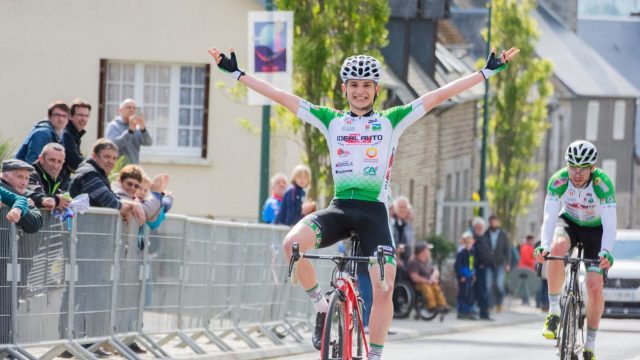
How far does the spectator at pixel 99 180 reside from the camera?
14.5 m

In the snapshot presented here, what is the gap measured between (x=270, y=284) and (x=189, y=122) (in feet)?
37.6

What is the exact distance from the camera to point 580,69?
75688mm

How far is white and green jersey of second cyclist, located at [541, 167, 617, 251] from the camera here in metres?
13.7

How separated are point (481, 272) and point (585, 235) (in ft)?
50.1

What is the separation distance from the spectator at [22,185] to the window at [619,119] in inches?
2623

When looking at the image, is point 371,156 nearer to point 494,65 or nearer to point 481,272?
point 494,65

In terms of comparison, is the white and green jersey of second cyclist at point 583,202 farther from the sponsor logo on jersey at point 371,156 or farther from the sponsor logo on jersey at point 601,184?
the sponsor logo on jersey at point 371,156

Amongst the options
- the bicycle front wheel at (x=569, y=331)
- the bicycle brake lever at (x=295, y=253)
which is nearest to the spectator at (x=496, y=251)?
the bicycle front wheel at (x=569, y=331)

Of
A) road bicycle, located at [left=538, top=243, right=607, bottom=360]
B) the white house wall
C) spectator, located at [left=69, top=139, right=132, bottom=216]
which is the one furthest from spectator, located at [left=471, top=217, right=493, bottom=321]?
spectator, located at [left=69, top=139, right=132, bottom=216]

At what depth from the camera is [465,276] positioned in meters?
29.0

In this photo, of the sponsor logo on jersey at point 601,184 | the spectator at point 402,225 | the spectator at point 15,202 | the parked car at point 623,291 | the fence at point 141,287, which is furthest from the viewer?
the parked car at point 623,291

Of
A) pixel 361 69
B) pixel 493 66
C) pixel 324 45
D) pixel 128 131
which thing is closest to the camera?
pixel 361 69

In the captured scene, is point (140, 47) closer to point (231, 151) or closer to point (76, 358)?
point (231, 151)

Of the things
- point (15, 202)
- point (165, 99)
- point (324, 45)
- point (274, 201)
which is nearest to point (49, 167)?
point (15, 202)
